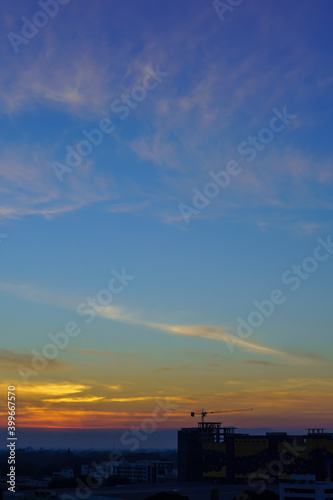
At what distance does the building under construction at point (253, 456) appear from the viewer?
158875 millimetres

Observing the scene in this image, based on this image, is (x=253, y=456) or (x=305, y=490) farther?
(x=253, y=456)

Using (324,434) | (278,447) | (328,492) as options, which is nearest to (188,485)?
(278,447)

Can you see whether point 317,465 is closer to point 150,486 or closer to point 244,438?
point 244,438

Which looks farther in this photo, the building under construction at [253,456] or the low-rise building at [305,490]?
the building under construction at [253,456]

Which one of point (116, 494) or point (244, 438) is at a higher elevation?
point (244, 438)

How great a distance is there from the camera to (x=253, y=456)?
169750 millimetres

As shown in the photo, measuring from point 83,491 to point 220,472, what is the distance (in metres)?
44.9

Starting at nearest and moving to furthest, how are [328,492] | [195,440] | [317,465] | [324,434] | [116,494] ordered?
[328,492], [116,494], [317,465], [324,434], [195,440]

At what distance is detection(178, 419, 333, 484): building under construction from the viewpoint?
15888 cm

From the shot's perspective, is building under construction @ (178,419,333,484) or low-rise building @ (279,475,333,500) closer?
low-rise building @ (279,475,333,500)

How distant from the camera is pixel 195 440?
18812cm

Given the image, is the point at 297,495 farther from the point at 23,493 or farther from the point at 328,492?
the point at 23,493

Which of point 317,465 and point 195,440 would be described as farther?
point 195,440

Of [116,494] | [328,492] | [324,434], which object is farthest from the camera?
[324,434]
